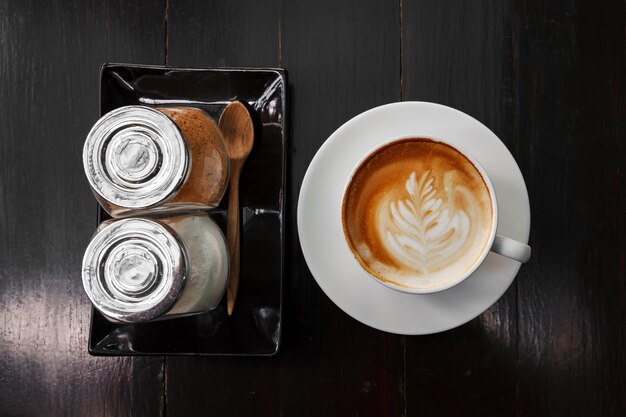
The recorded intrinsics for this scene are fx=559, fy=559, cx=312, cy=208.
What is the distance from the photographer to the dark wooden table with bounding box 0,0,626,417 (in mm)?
807

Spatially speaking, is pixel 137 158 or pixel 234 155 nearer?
pixel 137 158

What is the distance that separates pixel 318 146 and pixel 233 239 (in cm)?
19

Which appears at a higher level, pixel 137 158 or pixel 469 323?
pixel 137 158

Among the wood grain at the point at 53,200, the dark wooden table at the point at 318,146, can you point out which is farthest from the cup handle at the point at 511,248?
the wood grain at the point at 53,200

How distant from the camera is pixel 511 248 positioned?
24.6 inches

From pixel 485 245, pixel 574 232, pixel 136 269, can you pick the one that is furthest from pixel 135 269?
pixel 574 232

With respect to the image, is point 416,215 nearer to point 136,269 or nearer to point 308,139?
point 308,139

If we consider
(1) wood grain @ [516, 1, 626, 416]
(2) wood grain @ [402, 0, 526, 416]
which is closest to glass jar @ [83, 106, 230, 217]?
(2) wood grain @ [402, 0, 526, 416]

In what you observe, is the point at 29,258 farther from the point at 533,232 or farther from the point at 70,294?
the point at 533,232

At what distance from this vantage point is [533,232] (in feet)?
2.64

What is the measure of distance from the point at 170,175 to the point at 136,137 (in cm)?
6

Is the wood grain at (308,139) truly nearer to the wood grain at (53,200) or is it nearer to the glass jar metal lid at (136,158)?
the wood grain at (53,200)

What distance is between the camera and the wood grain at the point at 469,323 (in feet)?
2.65

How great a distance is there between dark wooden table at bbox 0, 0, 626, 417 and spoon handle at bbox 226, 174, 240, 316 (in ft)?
0.30
